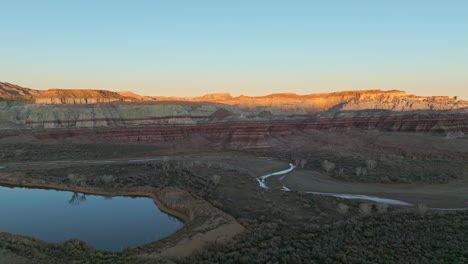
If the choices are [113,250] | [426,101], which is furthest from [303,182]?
[426,101]

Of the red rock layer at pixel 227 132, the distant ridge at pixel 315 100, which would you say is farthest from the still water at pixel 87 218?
the distant ridge at pixel 315 100

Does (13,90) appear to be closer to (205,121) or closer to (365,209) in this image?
(205,121)

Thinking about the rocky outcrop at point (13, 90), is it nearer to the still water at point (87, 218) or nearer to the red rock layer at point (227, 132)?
the red rock layer at point (227, 132)

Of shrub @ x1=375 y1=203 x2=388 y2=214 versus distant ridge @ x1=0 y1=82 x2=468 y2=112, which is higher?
distant ridge @ x1=0 y1=82 x2=468 y2=112

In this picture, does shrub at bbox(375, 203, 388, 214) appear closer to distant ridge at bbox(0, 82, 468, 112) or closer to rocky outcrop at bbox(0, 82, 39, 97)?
distant ridge at bbox(0, 82, 468, 112)

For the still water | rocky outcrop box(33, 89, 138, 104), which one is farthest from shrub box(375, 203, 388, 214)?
rocky outcrop box(33, 89, 138, 104)
